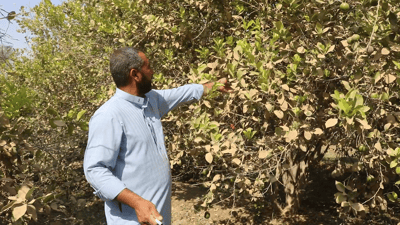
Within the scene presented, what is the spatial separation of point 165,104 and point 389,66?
181cm

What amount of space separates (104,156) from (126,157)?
0.17 m

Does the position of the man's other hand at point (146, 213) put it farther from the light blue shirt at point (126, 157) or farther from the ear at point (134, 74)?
the ear at point (134, 74)

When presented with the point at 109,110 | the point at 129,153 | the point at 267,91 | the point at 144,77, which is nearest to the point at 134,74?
the point at 144,77

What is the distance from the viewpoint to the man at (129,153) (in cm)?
208

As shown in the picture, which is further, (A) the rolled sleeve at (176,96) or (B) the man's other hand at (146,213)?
(A) the rolled sleeve at (176,96)

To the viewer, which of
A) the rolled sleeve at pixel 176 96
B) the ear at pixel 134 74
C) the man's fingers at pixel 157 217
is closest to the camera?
the man's fingers at pixel 157 217

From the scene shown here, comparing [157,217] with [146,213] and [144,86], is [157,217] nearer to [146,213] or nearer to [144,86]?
[146,213]

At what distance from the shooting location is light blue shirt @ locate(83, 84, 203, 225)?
211 cm

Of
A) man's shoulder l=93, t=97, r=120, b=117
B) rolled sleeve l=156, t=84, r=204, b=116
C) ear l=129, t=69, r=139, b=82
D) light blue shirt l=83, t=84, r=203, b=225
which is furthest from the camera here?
rolled sleeve l=156, t=84, r=204, b=116

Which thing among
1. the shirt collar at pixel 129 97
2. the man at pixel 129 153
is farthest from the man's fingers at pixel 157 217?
the shirt collar at pixel 129 97

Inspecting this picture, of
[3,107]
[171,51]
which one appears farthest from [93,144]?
[171,51]

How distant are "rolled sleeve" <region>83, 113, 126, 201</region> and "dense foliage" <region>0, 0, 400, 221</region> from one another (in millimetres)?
1198

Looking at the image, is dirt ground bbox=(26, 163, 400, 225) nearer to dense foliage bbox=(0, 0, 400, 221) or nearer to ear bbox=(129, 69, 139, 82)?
dense foliage bbox=(0, 0, 400, 221)

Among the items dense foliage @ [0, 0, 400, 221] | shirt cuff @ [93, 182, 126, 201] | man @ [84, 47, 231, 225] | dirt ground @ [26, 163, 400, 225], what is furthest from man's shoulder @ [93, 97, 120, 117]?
dirt ground @ [26, 163, 400, 225]
